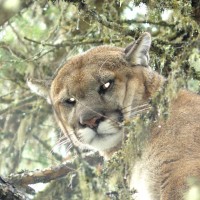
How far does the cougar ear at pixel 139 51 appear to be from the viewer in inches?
229

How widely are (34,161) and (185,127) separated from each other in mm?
3874

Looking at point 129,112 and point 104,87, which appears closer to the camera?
point 129,112

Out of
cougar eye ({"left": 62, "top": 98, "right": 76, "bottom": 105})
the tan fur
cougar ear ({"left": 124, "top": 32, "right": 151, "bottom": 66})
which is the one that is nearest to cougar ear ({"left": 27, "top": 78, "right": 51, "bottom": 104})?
the tan fur

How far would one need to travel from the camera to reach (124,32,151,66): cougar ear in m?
5.82

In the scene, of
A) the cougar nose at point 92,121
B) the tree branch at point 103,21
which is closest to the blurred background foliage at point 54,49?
the tree branch at point 103,21

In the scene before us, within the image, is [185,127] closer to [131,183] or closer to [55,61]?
[131,183]

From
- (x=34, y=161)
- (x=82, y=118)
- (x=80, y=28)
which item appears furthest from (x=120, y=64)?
(x=34, y=161)

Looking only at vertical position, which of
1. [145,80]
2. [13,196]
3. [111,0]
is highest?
[111,0]

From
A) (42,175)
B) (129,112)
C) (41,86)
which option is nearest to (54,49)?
(41,86)

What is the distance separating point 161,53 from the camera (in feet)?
20.0

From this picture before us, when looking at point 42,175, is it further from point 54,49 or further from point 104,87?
point 54,49

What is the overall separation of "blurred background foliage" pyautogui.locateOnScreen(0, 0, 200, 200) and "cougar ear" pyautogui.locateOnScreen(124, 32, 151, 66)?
17 centimetres

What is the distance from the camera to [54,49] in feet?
24.3

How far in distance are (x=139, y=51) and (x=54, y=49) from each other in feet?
5.65
